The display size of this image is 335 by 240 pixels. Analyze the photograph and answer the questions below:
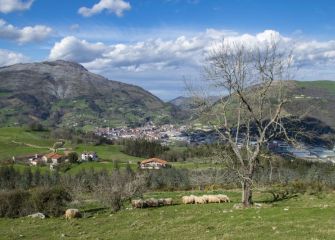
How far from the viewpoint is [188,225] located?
81.6 ft

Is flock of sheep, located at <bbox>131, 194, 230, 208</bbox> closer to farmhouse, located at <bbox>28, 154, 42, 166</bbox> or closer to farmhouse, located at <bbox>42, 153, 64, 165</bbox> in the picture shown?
farmhouse, located at <bbox>42, 153, 64, 165</bbox>

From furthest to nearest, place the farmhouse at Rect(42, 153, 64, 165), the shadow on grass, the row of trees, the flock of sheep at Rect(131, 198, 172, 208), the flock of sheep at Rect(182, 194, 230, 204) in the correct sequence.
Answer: the row of trees, the farmhouse at Rect(42, 153, 64, 165), the flock of sheep at Rect(182, 194, 230, 204), the shadow on grass, the flock of sheep at Rect(131, 198, 172, 208)

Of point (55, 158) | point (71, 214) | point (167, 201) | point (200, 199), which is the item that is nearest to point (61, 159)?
point (55, 158)

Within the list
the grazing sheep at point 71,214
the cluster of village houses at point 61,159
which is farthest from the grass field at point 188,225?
the cluster of village houses at point 61,159

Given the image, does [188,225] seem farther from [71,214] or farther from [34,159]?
[34,159]

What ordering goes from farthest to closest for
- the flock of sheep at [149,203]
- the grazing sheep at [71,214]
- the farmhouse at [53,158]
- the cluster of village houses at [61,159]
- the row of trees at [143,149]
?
the row of trees at [143,149] → the farmhouse at [53,158] → the cluster of village houses at [61,159] → the flock of sheep at [149,203] → the grazing sheep at [71,214]

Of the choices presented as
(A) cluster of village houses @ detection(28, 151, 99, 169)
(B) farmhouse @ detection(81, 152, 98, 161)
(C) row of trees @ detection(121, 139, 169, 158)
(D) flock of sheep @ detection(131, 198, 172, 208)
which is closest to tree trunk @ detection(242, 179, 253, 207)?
(D) flock of sheep @ detection(131, 198, 172, 208)

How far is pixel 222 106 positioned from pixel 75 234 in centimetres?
1475

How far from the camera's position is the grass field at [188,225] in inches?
790

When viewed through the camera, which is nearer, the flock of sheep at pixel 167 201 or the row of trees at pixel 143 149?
the flock of sheep at pixel 167 201

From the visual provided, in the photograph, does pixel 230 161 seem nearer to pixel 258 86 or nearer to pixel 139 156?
pixel 258 86

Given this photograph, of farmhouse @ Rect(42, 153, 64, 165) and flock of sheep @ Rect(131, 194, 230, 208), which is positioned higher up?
flock of sheep @ Rect(131, 194, 230, 208)

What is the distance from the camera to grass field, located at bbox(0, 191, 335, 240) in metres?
20.1

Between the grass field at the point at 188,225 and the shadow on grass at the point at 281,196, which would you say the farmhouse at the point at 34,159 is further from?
the grass field at the point at 188,225
